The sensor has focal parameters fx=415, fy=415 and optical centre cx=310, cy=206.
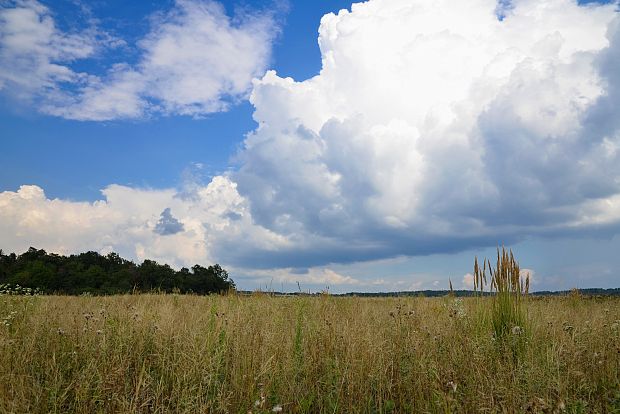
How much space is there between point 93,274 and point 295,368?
4842 centimetres

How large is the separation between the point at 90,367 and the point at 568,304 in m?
13.4

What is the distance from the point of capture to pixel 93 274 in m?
46.5

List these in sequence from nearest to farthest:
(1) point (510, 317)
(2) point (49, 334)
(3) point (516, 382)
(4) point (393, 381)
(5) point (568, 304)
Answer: (3) point (516, 382)
(4) point (393, 381)
(2) point (49, 334)
(1) point (510, 317)
(5) point (568, 304)

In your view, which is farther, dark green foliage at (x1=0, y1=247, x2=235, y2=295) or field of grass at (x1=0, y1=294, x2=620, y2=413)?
dark green foliage at (x1=0, y1=247, x2=235, y2=295)

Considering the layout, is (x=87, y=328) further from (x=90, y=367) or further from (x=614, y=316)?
(x=614, y=316)

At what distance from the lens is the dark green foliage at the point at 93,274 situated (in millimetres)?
A: 43438

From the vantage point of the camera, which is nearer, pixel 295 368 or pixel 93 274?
pixel 295 368

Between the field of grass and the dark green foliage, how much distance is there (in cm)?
3669

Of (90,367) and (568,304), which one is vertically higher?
(568,304)

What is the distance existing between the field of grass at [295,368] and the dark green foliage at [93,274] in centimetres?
3669

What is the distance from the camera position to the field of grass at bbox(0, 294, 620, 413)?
13.5ft

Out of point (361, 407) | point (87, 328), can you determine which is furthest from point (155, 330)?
point (361, 407)

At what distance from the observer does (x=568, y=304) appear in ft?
42.4

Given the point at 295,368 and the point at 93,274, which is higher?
the point at 93,274
